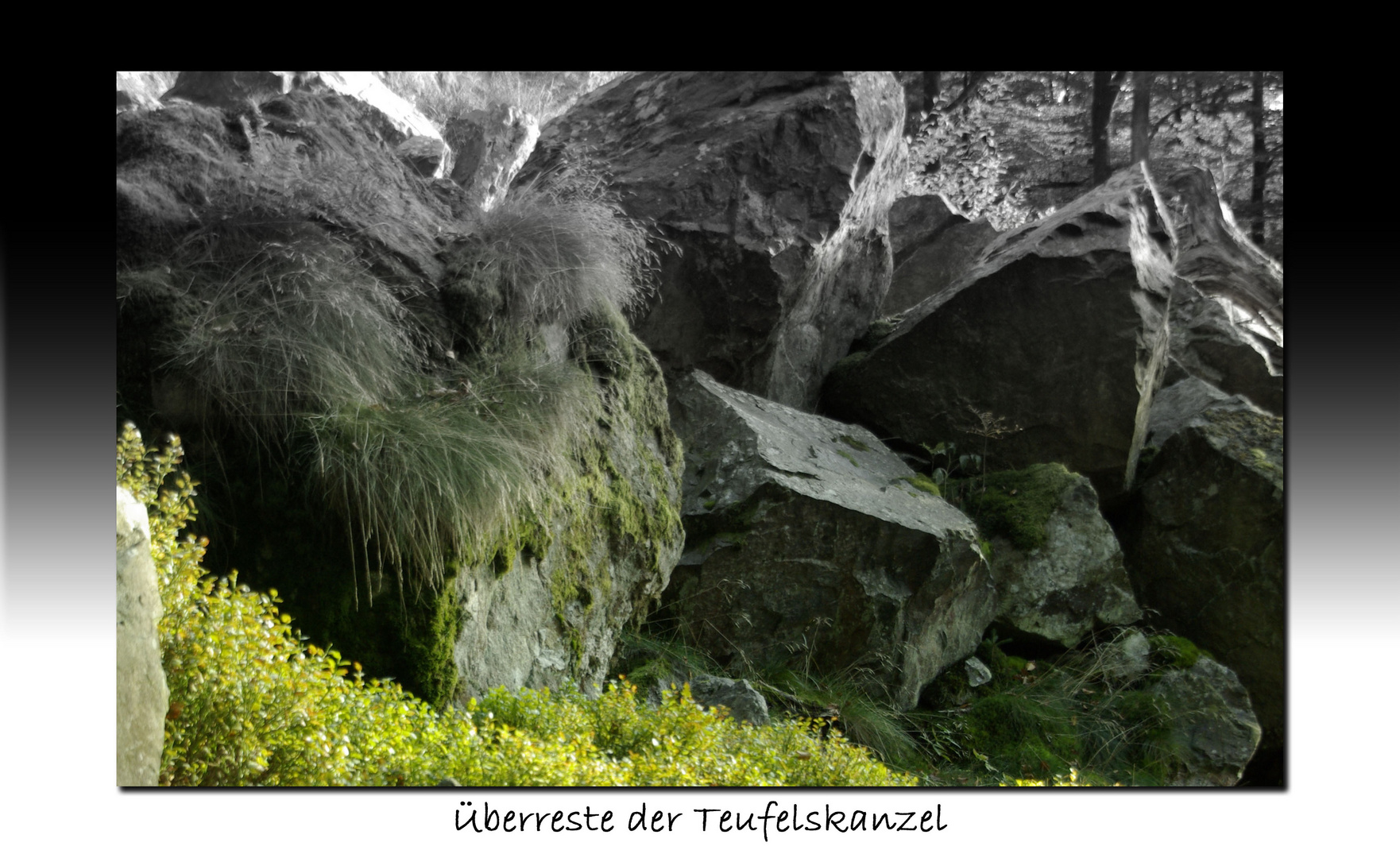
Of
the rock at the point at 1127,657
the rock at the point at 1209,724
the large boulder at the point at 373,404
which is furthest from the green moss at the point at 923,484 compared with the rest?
the large boulder at the point at 373,404

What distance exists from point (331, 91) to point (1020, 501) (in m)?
3.54

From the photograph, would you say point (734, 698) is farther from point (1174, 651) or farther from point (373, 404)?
point (1174, 651)

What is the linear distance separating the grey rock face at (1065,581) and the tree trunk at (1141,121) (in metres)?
2.74

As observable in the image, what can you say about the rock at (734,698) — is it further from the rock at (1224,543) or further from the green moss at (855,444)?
the rock at (1224,543)

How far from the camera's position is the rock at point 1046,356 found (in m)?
4.89

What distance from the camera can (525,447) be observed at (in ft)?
9.00

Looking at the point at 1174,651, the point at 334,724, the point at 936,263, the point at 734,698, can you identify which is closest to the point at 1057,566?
the point at 1174,651

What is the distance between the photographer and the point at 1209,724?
3.98m

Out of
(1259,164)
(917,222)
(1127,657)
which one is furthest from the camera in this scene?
(917,222)

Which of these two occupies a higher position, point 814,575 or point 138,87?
point 138,87
